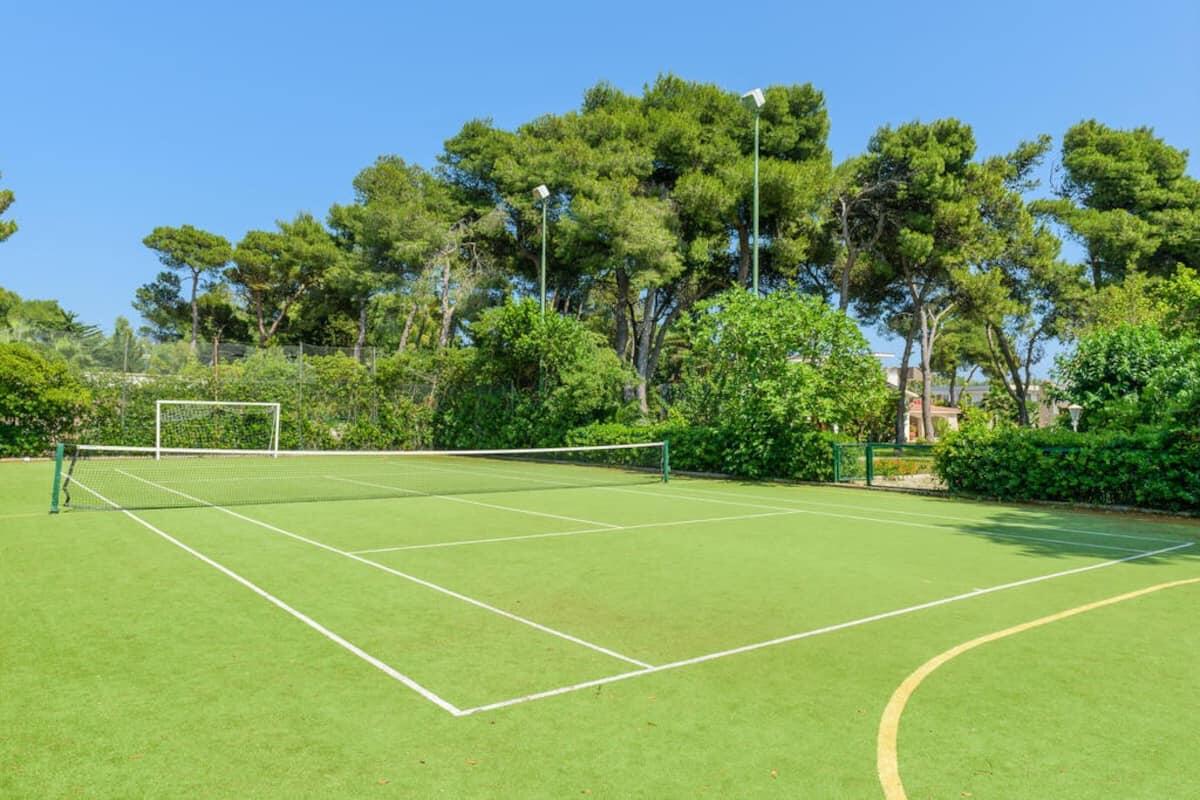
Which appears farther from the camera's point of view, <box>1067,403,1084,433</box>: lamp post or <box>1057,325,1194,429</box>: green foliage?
<box>1067,403,1084,433</box>: lamp post

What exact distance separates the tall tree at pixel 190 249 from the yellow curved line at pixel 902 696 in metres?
52.9

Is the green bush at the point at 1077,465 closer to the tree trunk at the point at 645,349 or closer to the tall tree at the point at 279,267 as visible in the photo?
the tree trunk at the point at 645,349

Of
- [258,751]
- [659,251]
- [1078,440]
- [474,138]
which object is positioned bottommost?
[258,751]

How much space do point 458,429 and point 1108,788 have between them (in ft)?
96.4

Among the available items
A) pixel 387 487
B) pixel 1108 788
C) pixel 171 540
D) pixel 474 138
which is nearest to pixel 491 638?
pixel 1108 788

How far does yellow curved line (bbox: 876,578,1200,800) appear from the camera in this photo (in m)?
3.47

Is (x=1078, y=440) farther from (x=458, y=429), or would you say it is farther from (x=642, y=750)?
(x=458, y=429)

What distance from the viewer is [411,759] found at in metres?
3.64

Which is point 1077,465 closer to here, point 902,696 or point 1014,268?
point 902,696

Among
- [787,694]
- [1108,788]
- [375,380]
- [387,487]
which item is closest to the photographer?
[1108,788]

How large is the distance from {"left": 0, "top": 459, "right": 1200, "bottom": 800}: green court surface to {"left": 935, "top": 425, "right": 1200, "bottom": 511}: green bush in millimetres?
3581

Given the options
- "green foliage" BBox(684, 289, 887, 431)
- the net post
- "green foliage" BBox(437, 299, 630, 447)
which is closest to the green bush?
"green foliage" BBox(684, 289, 887, 431)

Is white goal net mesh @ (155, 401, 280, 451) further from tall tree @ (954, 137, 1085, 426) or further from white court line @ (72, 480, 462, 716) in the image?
tall tree @ (954, 137, 1085, 426)

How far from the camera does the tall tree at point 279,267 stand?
4794cm
